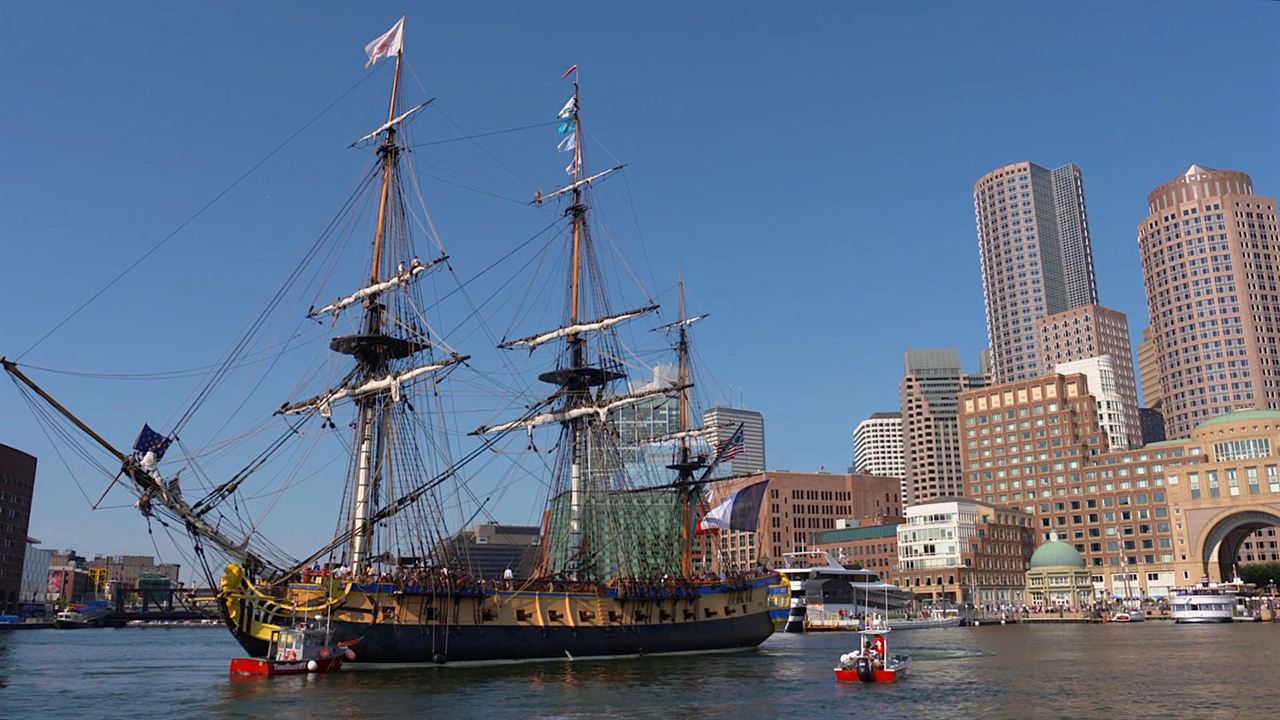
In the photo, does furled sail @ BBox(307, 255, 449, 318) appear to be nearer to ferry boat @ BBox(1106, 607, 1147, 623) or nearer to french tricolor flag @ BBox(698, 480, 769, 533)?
french tricolor flag @ BBox(698, 480, 769, 533)

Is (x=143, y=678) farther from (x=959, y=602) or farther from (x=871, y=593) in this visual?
(x=959, y=602)

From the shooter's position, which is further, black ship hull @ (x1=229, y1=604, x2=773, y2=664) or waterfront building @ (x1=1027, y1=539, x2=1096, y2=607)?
waterfront building @ (x1=1027, y1=539, x2=1096, y2=607)

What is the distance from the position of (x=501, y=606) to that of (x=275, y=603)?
47.8 ft

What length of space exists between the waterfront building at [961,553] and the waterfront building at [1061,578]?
7.12 meters

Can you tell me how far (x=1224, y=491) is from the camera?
169 m

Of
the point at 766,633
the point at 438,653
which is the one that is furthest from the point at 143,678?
the point at 766,633

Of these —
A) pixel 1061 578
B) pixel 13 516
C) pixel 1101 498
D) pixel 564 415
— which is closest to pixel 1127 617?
pixel 1061 578

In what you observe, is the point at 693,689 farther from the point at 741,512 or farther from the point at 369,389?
the point at 741,512

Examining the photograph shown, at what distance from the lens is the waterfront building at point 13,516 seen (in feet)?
554

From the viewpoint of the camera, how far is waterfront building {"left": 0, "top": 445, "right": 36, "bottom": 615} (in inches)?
6654

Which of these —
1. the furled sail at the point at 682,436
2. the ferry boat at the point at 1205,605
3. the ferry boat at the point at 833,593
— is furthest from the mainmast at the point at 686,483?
the ferry boat at the point at 1205,605

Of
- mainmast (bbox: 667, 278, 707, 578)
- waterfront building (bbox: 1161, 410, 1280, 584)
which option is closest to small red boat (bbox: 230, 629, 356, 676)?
mainmast (bbox: 667, 278, 707, 578)

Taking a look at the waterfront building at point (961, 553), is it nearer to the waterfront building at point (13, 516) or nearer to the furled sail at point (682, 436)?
the furled sail at point (682, 436)

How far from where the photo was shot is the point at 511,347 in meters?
90.3
